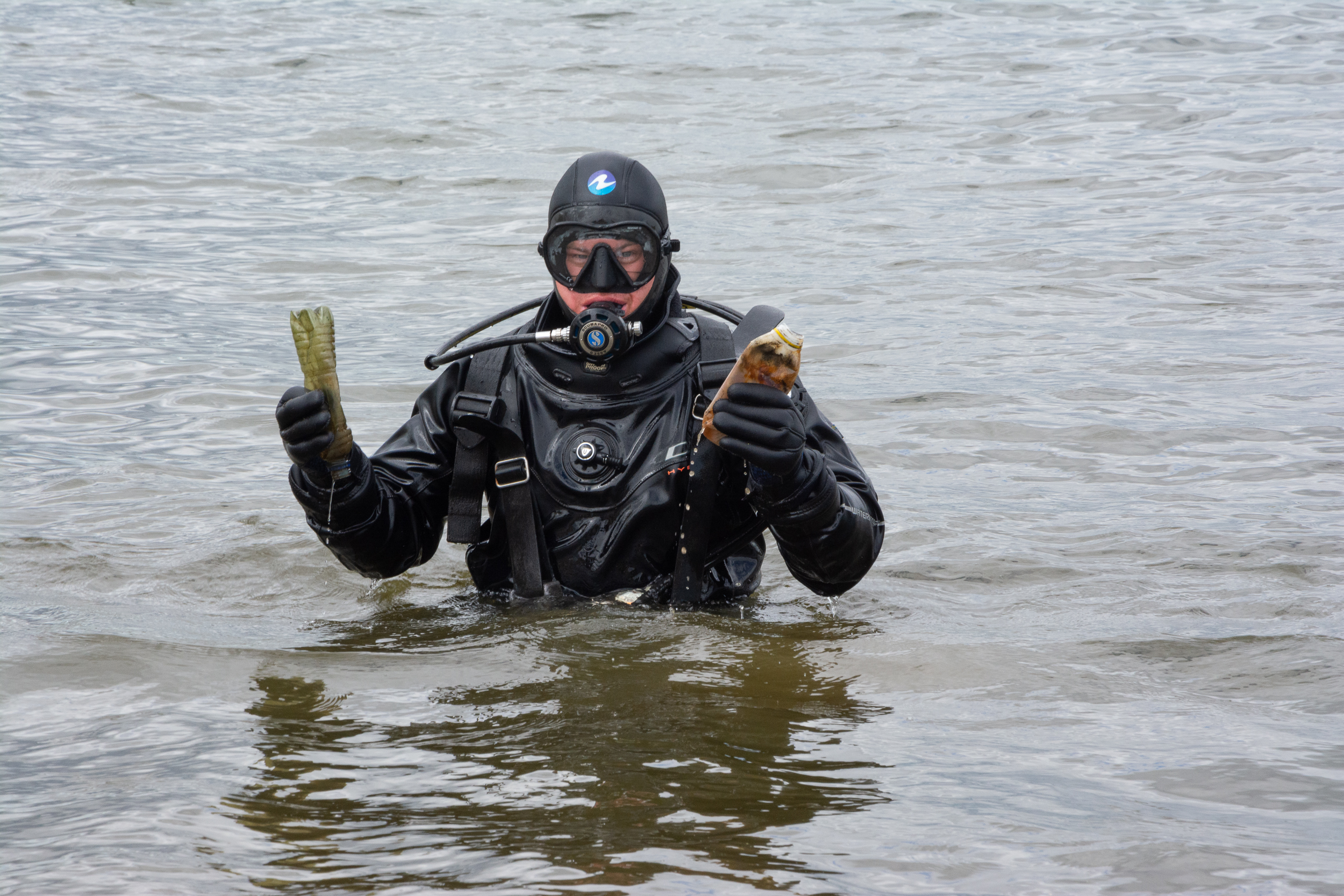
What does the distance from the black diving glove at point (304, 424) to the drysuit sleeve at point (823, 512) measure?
3.21 ft

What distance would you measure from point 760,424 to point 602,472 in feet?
2.30

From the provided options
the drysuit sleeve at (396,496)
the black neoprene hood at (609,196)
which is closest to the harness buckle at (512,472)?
the drysuit sleeve at (396,496)

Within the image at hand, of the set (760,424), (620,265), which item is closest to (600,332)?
(620,265)

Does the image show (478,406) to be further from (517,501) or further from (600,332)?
(600,332)

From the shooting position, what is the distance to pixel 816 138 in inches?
489

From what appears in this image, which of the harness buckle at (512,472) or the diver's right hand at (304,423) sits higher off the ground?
the diver's right hand at (304,423)

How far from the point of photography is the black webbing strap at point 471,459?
3.56 m

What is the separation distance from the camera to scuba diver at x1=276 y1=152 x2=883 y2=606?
11.4ft

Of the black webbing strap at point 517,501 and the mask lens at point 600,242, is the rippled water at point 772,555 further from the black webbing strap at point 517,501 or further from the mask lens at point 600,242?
the mask lens at point 600,242

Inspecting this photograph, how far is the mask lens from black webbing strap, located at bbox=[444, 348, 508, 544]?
33cm

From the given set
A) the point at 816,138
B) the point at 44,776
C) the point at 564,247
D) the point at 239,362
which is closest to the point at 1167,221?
the point at 816,138

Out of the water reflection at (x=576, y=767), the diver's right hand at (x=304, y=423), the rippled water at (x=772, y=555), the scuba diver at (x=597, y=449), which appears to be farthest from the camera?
Result: the scuba diver at (x=597, y=449)

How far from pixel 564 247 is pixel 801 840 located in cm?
177

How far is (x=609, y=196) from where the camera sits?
3.56 m
